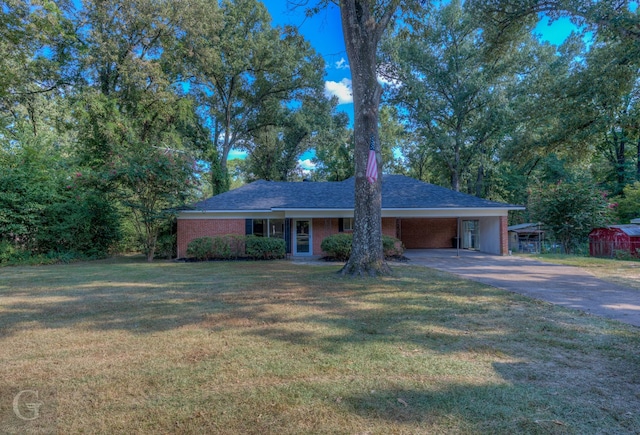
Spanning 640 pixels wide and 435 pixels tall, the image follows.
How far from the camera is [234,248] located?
1609 centimetres

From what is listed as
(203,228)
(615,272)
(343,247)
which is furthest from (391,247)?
(203,228)

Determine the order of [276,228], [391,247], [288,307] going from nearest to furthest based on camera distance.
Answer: [288,307] → [391,247] → [276,228]

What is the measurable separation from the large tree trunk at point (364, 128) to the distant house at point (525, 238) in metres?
15.4

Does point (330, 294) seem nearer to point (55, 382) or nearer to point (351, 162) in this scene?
point (55, 382)

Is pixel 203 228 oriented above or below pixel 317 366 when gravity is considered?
above

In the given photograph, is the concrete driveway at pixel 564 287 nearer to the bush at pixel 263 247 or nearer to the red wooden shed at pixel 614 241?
the red wooden shed at pixel 614 241

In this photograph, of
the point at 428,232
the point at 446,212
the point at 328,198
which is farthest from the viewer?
the point at 428,232

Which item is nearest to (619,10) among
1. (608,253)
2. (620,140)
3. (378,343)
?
(608,253)

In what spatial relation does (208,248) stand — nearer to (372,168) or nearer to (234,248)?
(234,248)

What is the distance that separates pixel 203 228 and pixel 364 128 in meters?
10.9

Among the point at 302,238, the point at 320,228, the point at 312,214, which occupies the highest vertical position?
the point at 312,214

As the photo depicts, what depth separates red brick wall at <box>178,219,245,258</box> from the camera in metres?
17.1

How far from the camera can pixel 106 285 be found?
28.5 feet

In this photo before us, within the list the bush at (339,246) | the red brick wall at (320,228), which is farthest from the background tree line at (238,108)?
the bush at (339,246)
